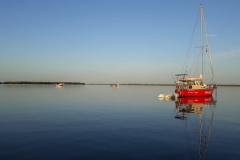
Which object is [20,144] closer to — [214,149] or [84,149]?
[84,149]

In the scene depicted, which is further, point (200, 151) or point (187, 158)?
point (200, 151)

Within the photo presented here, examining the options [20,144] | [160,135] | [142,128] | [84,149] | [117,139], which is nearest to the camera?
[84,149]

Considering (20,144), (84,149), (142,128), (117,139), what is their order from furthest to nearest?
(142,128) < (117,139) < (20,144) < (84,149)

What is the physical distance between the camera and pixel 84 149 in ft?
41.5

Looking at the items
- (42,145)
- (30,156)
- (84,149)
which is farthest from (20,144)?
(84,149)

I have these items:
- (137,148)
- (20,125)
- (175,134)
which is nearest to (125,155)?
(137,148)

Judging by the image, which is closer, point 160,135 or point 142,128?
point 160,135

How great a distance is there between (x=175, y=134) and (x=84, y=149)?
26.8 ft

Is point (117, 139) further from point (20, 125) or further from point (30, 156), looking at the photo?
point (20, 125)

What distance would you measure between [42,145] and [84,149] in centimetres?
294

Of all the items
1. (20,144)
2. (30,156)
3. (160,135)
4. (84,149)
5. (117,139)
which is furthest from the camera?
(160,135)

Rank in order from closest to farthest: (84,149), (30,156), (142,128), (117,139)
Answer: (30,156), (84,149), (117,139), (142,128)

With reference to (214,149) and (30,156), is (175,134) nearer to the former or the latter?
(214,149)

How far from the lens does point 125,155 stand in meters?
11.7
